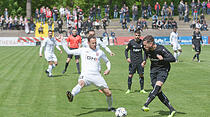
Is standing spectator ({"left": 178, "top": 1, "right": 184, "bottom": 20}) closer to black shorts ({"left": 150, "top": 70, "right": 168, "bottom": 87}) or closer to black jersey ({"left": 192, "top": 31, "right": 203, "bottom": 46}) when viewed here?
black jersey ({"left": 192, "top": 31, "right": 203, "bottom": 46})

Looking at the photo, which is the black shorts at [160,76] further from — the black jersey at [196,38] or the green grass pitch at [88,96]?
the black jersey at [196,38]

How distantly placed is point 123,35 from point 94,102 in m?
41.3

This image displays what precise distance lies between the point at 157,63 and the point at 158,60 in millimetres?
101

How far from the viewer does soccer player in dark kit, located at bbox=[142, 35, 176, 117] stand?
31.3 feet

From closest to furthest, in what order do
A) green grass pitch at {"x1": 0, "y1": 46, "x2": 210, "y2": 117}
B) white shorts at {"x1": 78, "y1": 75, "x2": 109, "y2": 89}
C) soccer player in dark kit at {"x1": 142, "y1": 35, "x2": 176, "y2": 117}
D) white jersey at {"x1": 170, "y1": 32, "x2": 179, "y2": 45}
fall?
soccer player in dark kit at {"x1": 142, "y1": 35, "x2": 176, "y2": 117}
white shorts at {"x1": 78, "y1": 75, "x2": 109, "y2": 89}
green grass pitch at {"x1": 0, "y1": 46, "x2": 210, "y2": 117}
white jersey at {"x1": 170, "y1": 32, "x2": 179, "y2": 45}

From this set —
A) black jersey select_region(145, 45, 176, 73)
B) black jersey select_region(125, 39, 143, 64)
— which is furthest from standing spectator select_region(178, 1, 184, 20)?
black jersey select_region(145, 45, 176, 73)

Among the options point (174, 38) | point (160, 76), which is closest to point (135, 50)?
point (160, 76)

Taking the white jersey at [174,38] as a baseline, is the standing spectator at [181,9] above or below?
above

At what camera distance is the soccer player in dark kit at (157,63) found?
9531mm

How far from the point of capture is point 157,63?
9.91 meters

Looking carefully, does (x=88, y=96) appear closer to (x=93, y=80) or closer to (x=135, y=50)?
(x=135, y=50)

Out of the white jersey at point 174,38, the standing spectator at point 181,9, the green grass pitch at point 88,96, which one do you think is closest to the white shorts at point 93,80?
the green grass pitch at point 88,96

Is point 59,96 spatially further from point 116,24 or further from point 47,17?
point 116,24

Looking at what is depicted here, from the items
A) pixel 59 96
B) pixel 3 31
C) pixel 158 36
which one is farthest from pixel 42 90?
pixel 3 31
